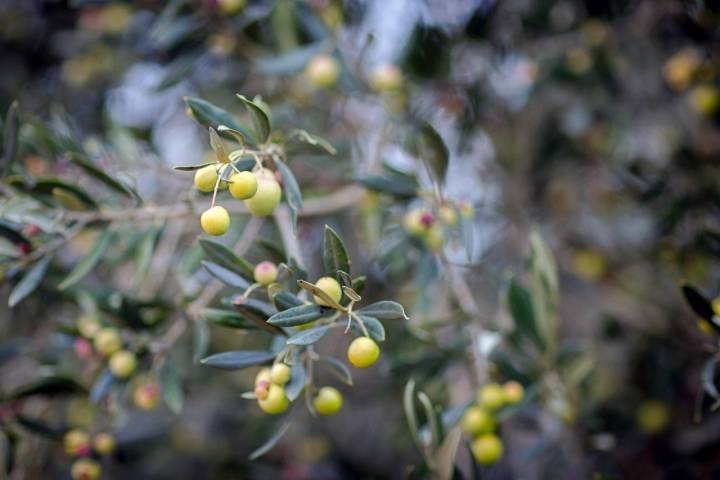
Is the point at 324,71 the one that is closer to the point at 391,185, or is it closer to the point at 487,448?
the point at 391,185

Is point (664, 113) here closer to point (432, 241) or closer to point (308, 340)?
point (432, 241)

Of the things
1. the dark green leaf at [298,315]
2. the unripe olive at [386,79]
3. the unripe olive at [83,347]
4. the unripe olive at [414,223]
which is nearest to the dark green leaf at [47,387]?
the unripe olive at [83,347]

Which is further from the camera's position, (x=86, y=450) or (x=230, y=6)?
(x=230, y=6)

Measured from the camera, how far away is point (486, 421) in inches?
49.5

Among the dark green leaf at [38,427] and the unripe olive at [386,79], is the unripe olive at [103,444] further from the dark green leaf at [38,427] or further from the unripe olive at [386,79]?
the unripe olive at [386,79]

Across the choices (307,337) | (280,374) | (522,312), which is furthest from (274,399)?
(522,312)

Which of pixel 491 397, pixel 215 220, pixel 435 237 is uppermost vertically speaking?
pixel 215 220

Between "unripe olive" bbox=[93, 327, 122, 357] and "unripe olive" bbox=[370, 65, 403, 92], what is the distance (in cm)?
102

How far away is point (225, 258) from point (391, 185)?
0.42 m

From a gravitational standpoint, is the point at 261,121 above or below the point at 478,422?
above

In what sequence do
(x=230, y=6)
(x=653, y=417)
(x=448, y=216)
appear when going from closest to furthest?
1. (x=448, y=216)
2. (x=230, y=6)
3. (x=653, y=417)

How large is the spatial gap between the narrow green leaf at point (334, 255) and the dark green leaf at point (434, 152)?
33 cm

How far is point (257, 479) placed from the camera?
2234mm

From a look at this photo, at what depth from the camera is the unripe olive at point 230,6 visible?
1569 millimetres
